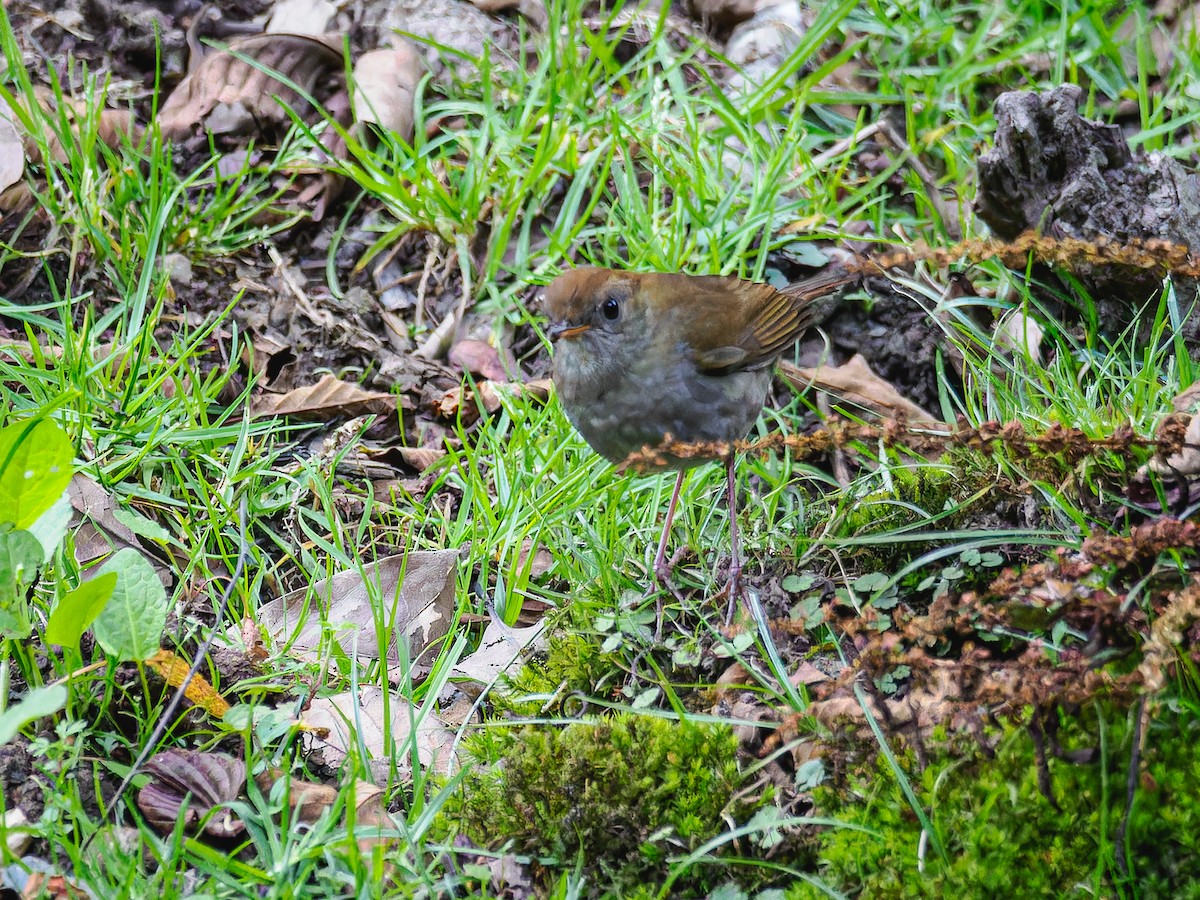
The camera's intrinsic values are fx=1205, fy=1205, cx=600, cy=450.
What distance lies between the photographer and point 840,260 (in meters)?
5.12

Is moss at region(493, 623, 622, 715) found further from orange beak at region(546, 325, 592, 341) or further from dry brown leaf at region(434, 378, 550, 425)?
dry brown leaf at region(434, 378, 550, 425)

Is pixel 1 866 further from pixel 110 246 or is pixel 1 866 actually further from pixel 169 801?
pixel 110 246

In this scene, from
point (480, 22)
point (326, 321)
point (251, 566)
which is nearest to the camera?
point (251, 566)

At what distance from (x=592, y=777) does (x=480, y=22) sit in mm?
4403

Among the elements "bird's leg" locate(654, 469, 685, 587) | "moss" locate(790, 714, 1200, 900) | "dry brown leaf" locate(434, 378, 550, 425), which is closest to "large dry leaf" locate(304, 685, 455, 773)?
"bird's leg" locate(654, 469, 685, 587)

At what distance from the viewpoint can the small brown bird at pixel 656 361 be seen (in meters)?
3.71

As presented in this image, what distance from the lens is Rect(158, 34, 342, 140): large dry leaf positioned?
5.39m

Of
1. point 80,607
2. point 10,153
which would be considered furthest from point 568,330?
point 10,153

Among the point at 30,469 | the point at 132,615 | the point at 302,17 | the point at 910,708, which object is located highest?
the point at 302,17

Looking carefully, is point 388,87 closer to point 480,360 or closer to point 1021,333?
point 480,360

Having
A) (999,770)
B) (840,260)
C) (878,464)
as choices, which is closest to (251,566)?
(878,464)

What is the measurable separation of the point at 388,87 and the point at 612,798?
3.77 meters

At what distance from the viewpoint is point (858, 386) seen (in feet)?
15.1

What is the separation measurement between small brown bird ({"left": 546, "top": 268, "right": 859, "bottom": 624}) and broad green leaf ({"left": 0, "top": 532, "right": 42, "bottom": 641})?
158cm
